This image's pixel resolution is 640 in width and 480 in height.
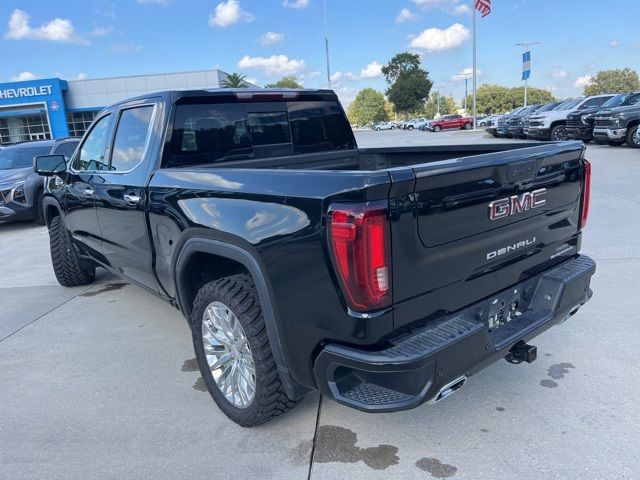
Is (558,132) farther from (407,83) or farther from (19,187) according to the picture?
(407,83)

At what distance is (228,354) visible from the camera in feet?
9.79

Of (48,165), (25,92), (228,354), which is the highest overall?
(25,92)

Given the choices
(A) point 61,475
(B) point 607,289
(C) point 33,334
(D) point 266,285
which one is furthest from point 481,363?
(C) point 33,334

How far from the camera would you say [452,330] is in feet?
7.47

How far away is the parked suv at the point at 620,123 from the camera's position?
15.4 m

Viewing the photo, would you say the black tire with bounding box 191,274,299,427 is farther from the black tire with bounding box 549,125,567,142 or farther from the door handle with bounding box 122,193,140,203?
the black tire with bounding box 549,125,567,142

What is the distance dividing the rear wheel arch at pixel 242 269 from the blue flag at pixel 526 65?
35936 millimetres

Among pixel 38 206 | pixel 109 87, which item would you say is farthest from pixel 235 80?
pixel 38 206

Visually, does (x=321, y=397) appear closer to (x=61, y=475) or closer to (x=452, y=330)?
(x=452, y=330)

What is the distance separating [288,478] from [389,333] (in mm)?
936

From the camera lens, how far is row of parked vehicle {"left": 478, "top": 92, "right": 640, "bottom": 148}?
51.4ft

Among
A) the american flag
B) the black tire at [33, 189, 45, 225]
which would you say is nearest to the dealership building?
the american flag

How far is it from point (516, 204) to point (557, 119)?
19281mm

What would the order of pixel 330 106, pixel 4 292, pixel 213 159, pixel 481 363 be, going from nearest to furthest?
pixel 481 363
pixel 213 159
pixel 330 106
pixel 4 292
